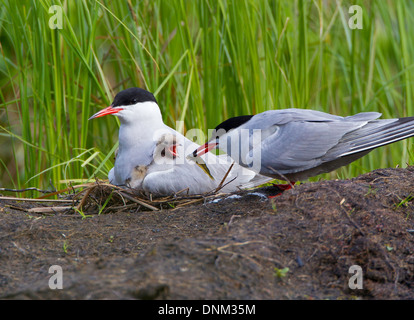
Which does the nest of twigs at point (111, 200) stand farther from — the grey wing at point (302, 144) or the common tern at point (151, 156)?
the grey wing at point (302, 144)

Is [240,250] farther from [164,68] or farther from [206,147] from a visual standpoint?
[164,68]

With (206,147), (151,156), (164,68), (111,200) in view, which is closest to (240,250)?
(206,147)

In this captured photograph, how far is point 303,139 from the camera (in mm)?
3258

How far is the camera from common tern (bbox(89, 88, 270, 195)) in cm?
367

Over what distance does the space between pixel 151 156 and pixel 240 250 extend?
1.91m

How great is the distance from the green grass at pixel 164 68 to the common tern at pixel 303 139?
2.71 feet

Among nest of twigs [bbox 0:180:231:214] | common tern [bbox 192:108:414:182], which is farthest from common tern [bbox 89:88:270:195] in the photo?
common tern [bbox 192:108:414:182]

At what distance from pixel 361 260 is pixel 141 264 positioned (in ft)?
2.88

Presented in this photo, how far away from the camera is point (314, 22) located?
5.67 meters

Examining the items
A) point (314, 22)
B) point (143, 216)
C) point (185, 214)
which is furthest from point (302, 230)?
point (314, 22)

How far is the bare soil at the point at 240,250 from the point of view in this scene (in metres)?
1.85

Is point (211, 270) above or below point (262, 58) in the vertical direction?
below

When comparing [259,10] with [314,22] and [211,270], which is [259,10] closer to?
[314,22]
